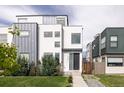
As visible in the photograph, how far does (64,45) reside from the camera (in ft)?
125

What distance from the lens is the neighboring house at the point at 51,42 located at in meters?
36.7

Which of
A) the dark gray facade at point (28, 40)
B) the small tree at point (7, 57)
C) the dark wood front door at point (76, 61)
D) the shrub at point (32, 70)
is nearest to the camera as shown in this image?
the small tree at point (7, 57)

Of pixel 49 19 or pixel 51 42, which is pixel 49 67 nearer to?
pixel 51 42

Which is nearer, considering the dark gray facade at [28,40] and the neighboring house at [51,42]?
the dark gray facade at [28,40]

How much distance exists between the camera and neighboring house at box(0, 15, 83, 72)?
3672 centimetres

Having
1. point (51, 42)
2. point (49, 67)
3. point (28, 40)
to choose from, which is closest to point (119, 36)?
point (51, 42)

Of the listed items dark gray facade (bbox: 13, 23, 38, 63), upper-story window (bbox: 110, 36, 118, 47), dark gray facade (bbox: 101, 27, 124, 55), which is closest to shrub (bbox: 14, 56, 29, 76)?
dark gray facade (bbox: 13, 23, 38, 63)

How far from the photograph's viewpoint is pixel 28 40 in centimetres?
3675

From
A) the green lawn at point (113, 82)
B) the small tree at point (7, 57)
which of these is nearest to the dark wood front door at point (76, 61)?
the green lawn at point (113, 82)

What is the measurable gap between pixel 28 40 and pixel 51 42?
8.58 ft

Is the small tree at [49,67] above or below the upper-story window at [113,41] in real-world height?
below

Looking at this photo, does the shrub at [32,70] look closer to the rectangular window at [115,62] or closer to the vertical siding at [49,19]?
the rectangular window at [115,62]
